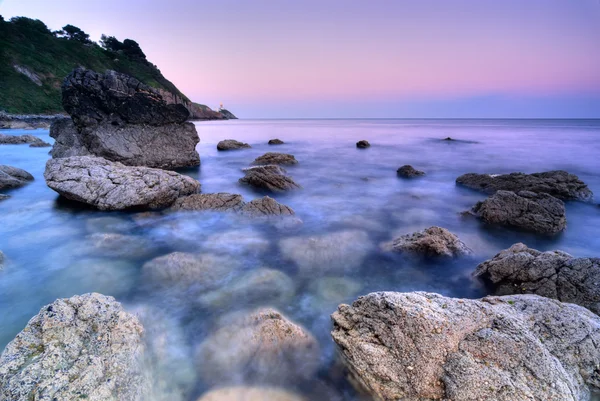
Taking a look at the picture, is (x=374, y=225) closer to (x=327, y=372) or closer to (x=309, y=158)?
(x=327, y=372)

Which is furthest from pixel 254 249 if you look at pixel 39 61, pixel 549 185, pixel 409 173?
pixel 39 61

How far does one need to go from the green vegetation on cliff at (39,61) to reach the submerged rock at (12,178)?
41.0 metres

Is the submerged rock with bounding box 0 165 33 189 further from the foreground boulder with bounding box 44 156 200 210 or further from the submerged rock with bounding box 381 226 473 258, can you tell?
the submerged rock with bounding box 381 226 473 258

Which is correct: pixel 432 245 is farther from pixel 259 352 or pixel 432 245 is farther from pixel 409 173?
pixel 409 173

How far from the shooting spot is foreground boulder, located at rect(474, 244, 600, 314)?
3744mm

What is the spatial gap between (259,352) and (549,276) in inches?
157

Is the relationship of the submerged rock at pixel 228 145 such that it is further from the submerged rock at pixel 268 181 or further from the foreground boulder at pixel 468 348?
the foreground boulder at pixel 468 348

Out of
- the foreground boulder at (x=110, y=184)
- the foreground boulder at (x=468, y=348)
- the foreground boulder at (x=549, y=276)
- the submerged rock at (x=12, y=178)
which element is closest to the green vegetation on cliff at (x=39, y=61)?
the submerged rock at (x=12, y=178)

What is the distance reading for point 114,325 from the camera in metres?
3.23

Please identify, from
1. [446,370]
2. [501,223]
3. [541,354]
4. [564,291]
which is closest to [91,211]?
[446,370]

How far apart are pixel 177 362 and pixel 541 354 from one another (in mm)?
3537

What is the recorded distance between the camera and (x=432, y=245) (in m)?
5.72

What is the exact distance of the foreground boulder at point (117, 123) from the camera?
12.0m

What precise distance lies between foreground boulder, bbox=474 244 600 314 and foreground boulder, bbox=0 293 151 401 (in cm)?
489
